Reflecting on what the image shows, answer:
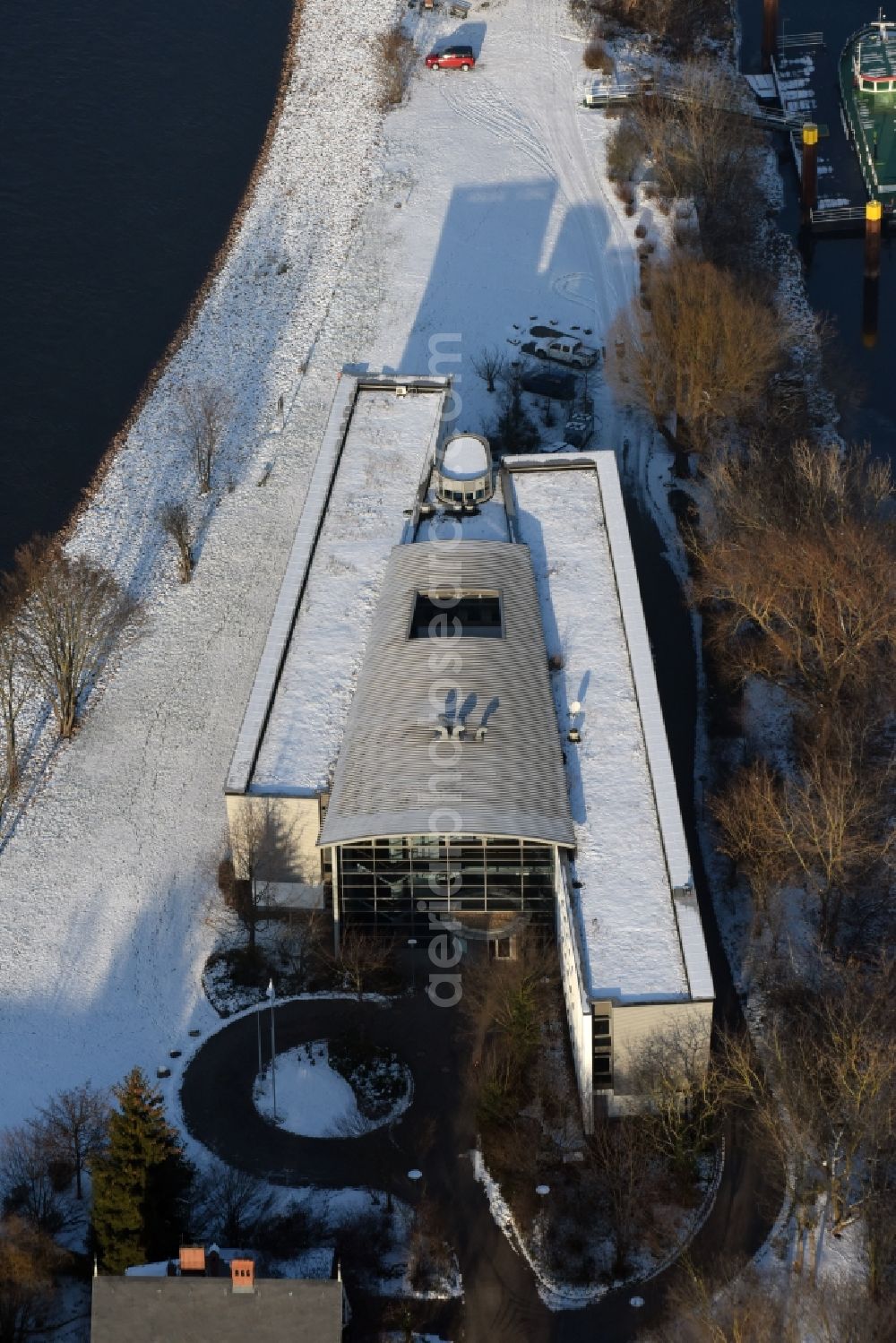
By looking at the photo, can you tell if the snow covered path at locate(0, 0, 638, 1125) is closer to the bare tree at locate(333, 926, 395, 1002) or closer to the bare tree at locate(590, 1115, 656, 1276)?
the bare tree at locate(333, 926, 395, 1002)

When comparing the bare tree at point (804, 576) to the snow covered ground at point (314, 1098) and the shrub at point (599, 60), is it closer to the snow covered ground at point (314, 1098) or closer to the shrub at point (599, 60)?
the snow covered ground at point (314, 1098)

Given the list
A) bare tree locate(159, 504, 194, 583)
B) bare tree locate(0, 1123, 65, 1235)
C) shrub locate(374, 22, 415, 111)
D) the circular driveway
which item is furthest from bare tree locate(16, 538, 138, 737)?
shrub locate(374, 22, 415, 111)

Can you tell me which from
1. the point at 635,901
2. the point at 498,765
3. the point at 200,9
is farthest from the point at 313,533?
the point at 200,9

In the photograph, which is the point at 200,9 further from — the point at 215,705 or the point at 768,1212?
the point at 768,1212

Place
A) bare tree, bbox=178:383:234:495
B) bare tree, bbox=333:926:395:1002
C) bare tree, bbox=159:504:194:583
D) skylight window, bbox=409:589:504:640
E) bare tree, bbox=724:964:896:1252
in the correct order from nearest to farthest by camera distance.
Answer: bare tree, bbox=724:964:896:1252 < bare tree, bbox=333:926:395:1002 < skylight window, bbox=409:589:504:640 < bare tree, bbox=159:504:194:583 < bare tree, bbox=178:383:234:495

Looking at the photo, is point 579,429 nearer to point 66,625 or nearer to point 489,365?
point 489,365

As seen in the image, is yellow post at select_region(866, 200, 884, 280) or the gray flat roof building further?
yellow post at select_region(866, 200, 884, 280)
